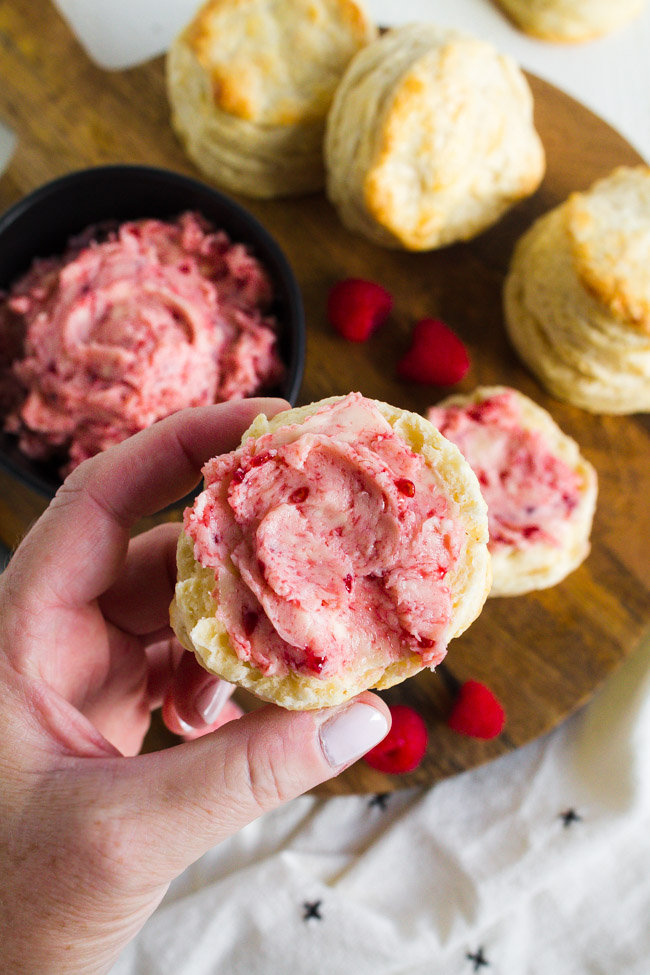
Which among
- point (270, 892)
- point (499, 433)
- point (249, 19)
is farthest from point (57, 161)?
point (270, 892)

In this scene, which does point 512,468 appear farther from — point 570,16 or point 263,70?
point 570,16

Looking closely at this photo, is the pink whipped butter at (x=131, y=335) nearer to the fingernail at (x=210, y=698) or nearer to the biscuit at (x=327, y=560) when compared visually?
the fingernail at (x=210, y=698)

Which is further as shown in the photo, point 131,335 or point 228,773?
point 131,335

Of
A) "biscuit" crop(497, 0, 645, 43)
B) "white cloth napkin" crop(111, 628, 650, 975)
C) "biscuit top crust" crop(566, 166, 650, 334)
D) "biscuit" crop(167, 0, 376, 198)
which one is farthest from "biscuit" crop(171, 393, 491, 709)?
"biscuit" crop(497, 0, 645, 43)

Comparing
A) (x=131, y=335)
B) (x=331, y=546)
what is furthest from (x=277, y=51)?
(x=331, y=546)

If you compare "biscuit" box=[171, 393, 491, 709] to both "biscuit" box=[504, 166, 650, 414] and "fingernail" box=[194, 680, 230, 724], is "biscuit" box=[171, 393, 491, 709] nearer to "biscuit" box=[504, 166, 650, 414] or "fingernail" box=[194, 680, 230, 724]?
"fingernail" box=[194, 680, 230, 724]

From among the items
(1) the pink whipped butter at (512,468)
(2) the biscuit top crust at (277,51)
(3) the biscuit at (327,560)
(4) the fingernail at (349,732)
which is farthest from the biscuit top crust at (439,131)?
(4) the fingernail at (349,732)
